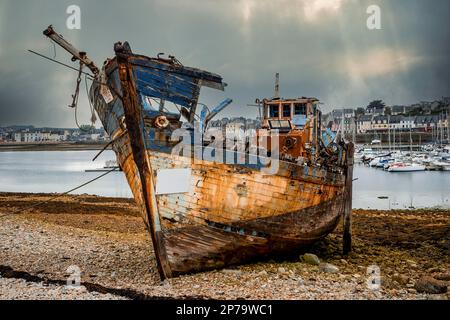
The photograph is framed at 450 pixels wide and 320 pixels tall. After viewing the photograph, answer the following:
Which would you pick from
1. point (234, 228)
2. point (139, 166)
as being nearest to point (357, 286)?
point (234, 228)

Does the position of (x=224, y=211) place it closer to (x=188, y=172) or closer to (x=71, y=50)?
(x=188, y=172)

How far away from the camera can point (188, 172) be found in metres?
8.38

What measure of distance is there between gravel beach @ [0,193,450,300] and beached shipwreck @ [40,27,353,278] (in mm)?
709

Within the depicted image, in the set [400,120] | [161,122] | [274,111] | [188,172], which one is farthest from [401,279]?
[400,120]

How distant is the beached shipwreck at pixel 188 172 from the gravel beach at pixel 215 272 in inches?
27.9

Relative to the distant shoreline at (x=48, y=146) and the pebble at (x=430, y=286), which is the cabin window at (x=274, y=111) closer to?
the pebble at (x=430, y=286)

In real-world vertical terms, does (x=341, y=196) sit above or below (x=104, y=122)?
below

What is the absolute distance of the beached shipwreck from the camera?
27.1ft

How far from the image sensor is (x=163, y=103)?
8.52 meters

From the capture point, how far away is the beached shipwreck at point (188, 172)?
8.26m

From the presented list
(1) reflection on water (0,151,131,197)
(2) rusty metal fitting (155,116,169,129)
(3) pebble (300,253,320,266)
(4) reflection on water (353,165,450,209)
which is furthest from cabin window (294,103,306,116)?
(1) reflection on water (0,151,131,197)
